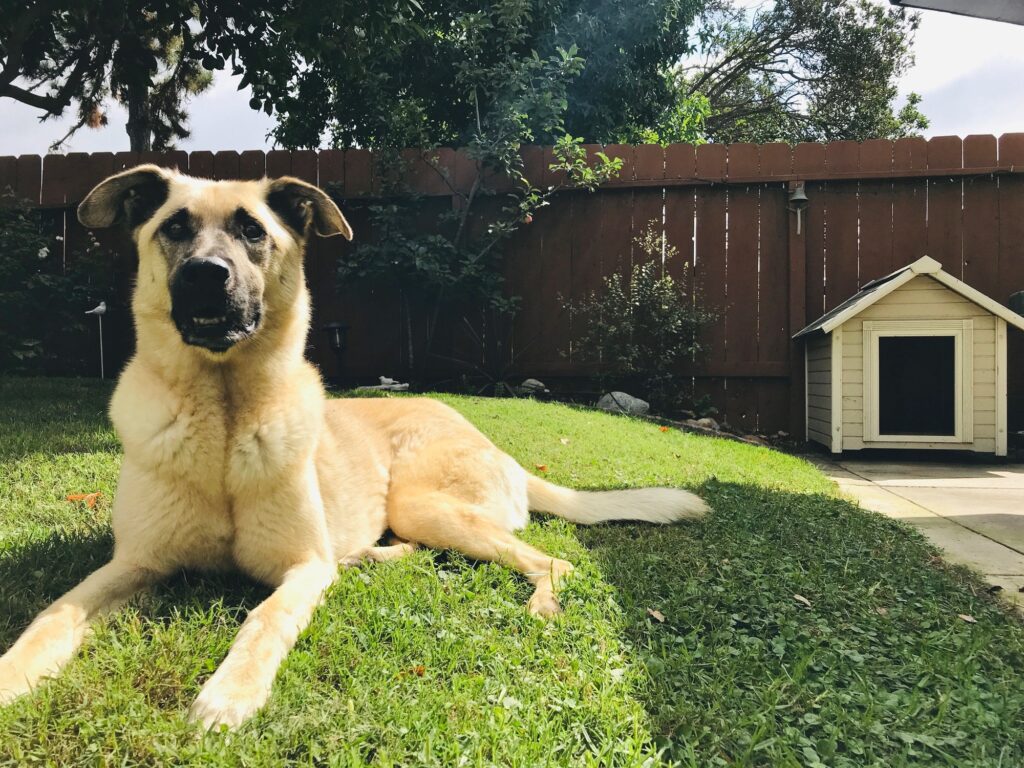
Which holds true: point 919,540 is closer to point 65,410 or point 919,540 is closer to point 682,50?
point 65,410

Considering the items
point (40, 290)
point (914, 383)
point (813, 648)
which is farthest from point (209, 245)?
point (914, 383)

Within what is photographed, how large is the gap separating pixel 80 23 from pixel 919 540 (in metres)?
7.75

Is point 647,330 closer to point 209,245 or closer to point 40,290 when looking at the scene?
point 209,245

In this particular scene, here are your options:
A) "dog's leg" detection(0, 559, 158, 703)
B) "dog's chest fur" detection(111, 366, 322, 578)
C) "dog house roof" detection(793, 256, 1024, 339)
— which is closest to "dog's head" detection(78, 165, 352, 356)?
"dog's chest fur" detection(111, 366, 322, 578)

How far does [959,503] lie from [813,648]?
2838mm

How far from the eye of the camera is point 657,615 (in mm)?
1870

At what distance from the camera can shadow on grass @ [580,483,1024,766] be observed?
132 cm

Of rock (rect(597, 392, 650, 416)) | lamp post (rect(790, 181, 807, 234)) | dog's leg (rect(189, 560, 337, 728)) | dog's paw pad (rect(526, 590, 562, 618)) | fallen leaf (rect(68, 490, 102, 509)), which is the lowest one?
dog's paw pad (rect(526, 590, 562, 618))

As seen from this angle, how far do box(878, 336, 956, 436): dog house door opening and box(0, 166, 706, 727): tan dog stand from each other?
563 cm

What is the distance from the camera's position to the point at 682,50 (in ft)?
35.6

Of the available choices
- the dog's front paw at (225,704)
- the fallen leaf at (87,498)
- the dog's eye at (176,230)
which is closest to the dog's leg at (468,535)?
the dog's front paw at (225,704)

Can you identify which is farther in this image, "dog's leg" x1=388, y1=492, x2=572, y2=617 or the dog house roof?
the dog house roof

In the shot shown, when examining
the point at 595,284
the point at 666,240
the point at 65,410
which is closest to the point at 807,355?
the point at 666,240

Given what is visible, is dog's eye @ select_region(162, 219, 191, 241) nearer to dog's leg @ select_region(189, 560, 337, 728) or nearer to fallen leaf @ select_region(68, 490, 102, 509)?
dog's leg @ select_region(189, 560, 337, 728)
